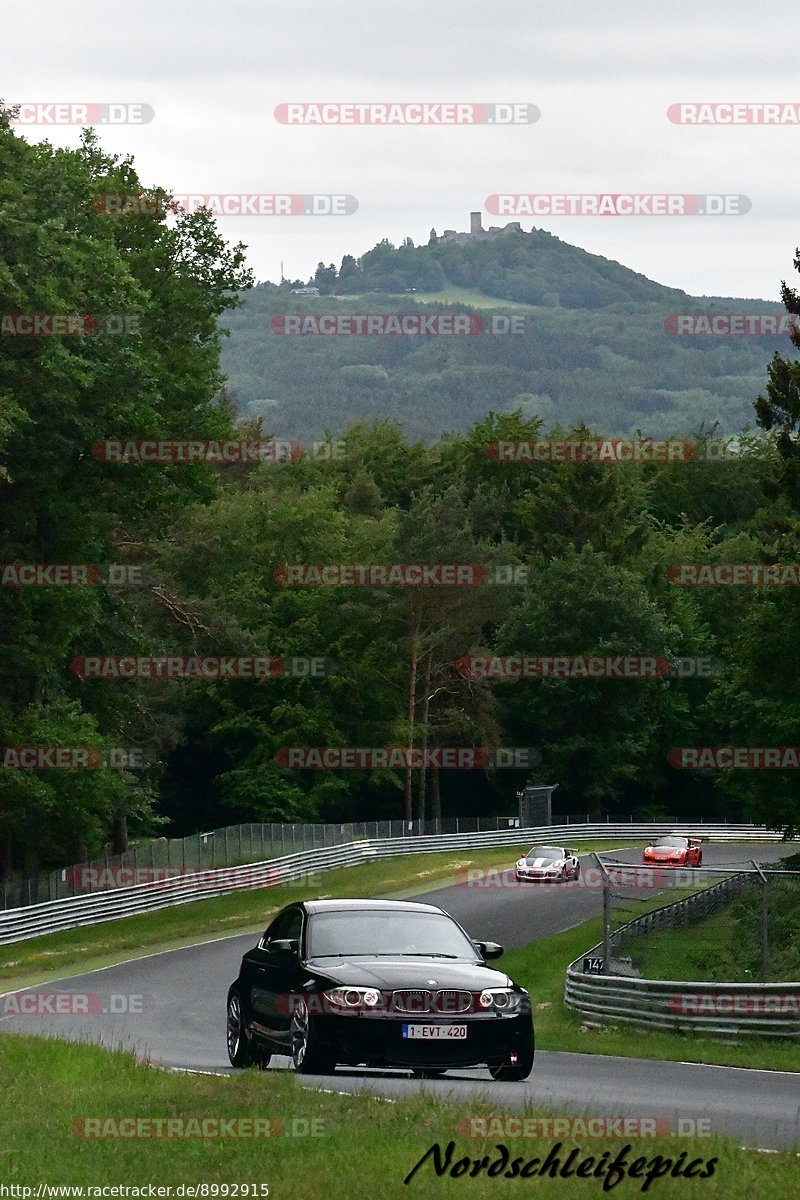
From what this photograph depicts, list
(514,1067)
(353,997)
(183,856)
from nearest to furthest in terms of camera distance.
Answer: (353,997), (514,1067), (183,856)

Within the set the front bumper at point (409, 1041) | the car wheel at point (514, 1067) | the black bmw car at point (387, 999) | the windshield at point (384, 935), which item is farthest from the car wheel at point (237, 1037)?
the car wheel at point (514, 1067)

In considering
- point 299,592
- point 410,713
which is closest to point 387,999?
point 410,713

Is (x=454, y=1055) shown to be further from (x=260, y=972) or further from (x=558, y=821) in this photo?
(x=558, y=821)

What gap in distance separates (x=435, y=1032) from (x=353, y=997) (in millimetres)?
679

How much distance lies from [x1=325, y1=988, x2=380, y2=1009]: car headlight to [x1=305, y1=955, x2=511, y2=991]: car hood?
2.0 inches

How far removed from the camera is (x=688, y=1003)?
21.6m

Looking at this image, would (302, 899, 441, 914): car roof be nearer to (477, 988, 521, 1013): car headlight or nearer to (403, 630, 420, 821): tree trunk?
(477, 988, 521, 1013): car headlight

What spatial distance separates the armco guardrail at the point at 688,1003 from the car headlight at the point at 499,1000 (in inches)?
284

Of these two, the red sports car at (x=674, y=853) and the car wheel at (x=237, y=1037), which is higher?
the car wheel at (x=237, y=1037)

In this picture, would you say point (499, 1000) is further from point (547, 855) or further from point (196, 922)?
point (547, 855)

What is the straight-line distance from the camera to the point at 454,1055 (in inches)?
540

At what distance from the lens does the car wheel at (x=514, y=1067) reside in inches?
553

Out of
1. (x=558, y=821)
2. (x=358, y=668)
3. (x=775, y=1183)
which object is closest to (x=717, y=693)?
(x=558, y=821)

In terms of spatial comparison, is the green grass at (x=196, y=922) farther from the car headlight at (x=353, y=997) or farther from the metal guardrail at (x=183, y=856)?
the car headlight at (x=353, y=997)
